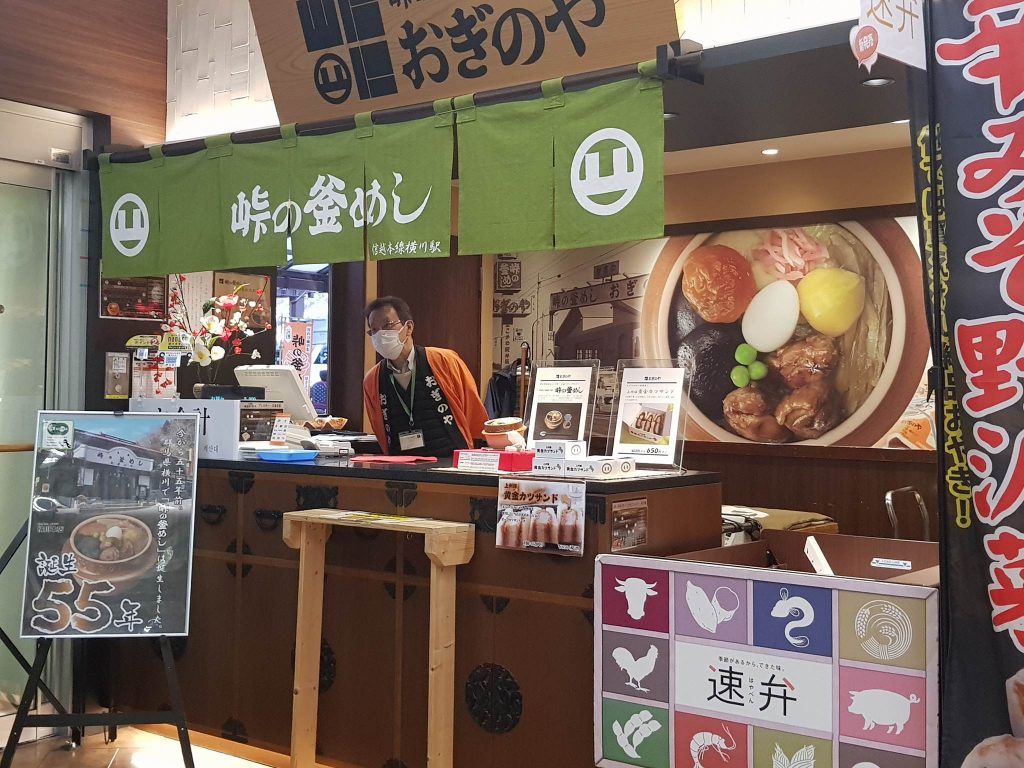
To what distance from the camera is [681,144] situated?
533cm

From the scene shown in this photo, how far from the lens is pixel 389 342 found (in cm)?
512

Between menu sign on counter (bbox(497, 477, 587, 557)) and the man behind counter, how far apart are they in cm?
171

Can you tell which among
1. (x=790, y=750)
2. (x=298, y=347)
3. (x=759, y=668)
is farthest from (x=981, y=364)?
(x=298, y=347)

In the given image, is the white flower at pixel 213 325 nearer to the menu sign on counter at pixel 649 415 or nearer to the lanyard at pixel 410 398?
the lanyard at pixel 410 398

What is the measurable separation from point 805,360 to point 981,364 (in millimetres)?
4363

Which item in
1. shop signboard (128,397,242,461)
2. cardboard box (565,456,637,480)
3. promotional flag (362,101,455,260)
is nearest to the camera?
cardboard box (565,456,637,480)

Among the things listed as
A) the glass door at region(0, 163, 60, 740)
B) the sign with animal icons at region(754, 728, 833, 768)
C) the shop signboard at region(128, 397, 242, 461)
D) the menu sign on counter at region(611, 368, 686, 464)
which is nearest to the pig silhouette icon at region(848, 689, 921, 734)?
the sign with animal icons at region(754, 728, 833, 768)

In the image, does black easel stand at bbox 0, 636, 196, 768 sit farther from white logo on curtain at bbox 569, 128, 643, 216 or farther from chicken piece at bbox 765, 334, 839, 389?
chicken piece at bbox 765, 334, 839, 389

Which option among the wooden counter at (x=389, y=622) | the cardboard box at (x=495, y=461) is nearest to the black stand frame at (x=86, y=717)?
the wooden counter at (x=389, y=622)

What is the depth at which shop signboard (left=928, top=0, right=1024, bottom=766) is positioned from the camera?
248 centimetres

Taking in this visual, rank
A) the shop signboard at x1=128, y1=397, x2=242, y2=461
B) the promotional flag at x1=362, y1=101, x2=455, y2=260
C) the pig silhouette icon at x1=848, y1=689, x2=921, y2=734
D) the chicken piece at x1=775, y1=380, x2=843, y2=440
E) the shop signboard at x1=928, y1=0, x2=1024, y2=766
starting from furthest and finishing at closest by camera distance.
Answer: the chicken piece at x1=775, y1=380, x2=843, y2=440 < the shop signboard at x1=128, y1=397, x2=242, y2=461 < the promotional flag at x1=362, y1=101, x2=455, y2=260 < the pig silhouette icon at x1=848, y1=689, x2=921, y2=734 < the shop signboard at x1=928, y1=0, x2=1024, y2=766

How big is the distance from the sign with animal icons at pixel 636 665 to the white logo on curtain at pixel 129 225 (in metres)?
2.95

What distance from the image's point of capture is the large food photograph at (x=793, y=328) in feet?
21.5

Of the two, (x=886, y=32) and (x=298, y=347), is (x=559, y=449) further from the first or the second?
(x=298, y=347)
